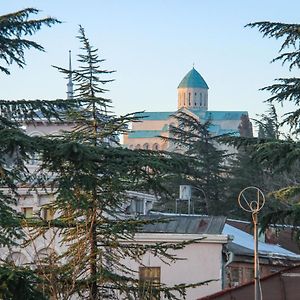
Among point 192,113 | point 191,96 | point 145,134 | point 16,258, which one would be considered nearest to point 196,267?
point 16,258

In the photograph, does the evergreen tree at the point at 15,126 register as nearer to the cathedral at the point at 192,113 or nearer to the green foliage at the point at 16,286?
the green foliage at the point at 16,286

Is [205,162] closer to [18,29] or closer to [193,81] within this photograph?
[18,29]

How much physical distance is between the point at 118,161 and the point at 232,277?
15.4 m

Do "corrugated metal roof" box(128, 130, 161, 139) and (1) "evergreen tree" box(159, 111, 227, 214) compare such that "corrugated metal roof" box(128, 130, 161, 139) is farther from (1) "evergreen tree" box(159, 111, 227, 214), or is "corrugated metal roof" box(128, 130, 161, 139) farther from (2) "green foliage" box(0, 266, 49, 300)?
(2) "green foliage" box(0, 266, 49, 300)

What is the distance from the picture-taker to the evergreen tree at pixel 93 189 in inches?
631

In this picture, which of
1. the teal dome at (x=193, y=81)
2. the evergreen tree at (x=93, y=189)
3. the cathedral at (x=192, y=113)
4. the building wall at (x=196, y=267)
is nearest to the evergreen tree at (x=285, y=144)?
the evergreen tree at (x=93, y=189)

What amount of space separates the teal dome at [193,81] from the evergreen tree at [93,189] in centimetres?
14512

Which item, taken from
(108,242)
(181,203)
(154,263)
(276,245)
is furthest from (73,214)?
(181,203)

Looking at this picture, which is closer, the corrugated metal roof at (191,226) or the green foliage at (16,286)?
the green foliage at (16,286)

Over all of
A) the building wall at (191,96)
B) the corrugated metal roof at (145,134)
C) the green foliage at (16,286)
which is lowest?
the green foliage at (16,286)

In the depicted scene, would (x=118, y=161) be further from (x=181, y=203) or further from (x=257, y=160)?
(x=181, y=203)

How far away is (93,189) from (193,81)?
14918 centimetres

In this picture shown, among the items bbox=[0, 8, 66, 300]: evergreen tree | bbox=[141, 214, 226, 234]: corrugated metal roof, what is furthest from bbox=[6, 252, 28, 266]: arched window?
bbox=[141, 214, 226, 234]: corrugated metal roof

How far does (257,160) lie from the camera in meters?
17.5
